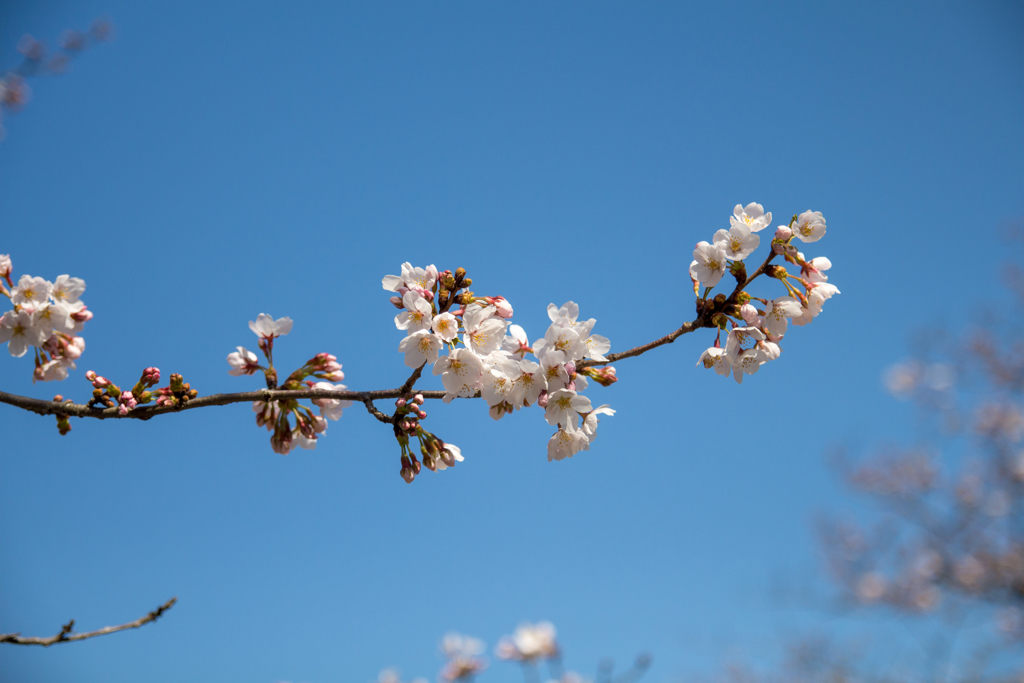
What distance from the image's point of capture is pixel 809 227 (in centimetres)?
230

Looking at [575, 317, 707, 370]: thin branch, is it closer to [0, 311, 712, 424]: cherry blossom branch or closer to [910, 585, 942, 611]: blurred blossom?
[0, 311, 712, 424]: cherry blossom branch

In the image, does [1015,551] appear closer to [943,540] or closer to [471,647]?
[943,540]

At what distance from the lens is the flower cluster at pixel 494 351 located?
2.03 m

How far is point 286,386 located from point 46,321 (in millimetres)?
1055

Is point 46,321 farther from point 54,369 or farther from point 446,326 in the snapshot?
point 446,326

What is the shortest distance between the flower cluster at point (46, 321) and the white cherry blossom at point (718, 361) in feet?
8.68

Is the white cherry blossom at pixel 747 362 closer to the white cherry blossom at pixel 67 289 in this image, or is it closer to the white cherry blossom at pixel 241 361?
the white cherry blossom at pixel 241 361

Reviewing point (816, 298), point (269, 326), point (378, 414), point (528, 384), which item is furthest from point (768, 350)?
point (269, 326)

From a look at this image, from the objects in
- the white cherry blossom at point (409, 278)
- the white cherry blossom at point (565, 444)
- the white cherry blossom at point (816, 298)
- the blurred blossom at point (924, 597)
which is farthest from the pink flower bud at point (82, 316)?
the blurred blossom at point (924, 597)

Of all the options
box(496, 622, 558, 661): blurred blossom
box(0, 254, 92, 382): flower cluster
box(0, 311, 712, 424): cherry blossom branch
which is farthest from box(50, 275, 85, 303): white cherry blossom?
box(496, 622, 558, 661): blurred blossom

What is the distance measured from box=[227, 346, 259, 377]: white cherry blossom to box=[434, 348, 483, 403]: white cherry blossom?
987mm


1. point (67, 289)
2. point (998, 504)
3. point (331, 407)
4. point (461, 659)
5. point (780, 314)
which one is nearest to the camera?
point (780, 314)

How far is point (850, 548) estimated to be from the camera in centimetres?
1319

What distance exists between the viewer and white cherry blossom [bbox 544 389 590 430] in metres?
2.05
